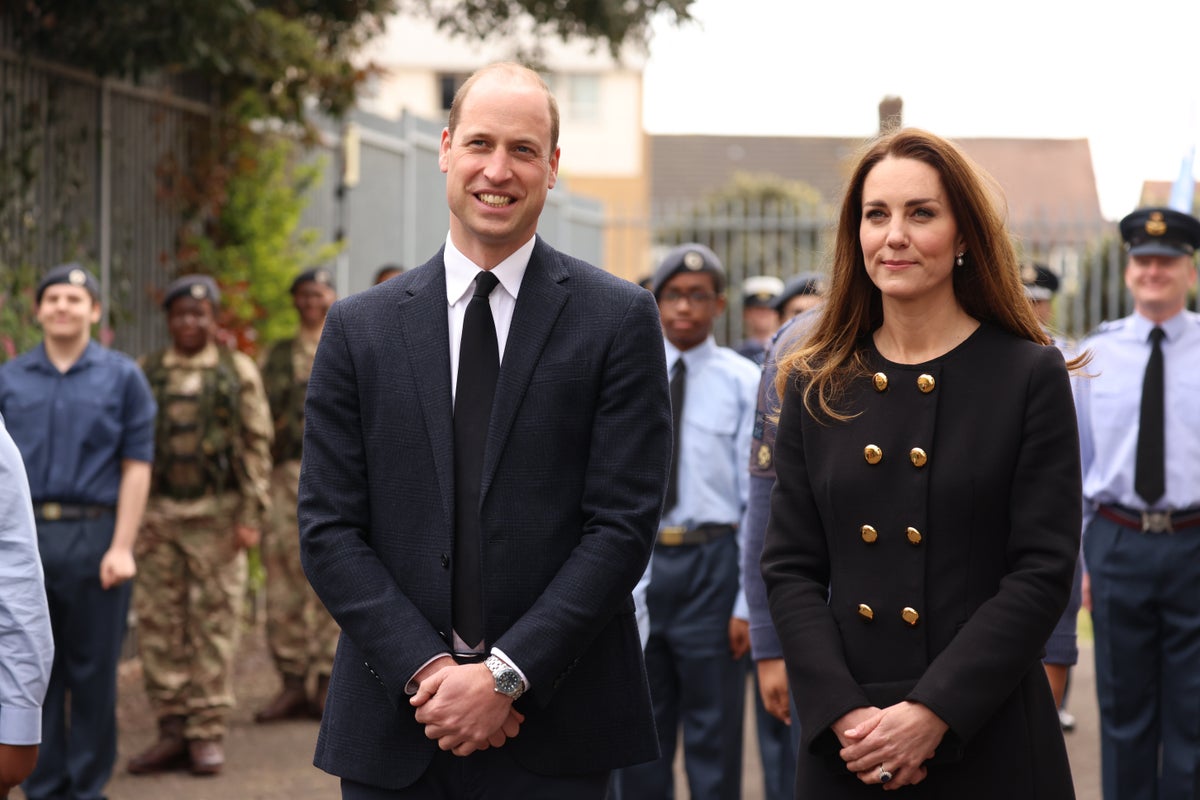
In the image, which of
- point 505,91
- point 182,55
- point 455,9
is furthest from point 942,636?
point 455,9

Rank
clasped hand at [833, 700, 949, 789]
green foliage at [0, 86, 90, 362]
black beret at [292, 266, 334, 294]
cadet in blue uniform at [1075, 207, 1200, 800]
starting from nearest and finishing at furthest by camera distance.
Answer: clasped hand at [833, 700, 949, 789]
cadet in blue uniform at [1075, 207, 1200, 800]
green foliage at [0, 86, 90, 362]
black beret at [292, 266, 334, 294]

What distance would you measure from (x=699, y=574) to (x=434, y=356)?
3064 mm

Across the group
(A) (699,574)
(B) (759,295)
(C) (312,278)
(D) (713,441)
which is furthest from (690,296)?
(B) (759,295)

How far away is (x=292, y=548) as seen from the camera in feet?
33.3

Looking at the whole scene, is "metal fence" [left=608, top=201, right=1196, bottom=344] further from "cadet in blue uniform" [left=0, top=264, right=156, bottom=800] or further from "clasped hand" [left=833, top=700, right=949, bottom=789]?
"clasped hand" [left=833, top=700, right=949, bottom=789]

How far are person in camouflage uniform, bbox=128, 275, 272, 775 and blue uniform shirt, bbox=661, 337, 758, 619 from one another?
3170 millimetres

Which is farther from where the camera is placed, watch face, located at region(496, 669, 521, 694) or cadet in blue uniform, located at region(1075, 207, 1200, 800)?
cadet in blue uniform, located at region(1075, 207, 1200, 800)

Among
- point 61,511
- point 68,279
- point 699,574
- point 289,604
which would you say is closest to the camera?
point 699,574

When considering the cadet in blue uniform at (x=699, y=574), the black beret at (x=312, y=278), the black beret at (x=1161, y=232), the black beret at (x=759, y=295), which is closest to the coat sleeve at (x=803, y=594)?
the cadet in blue uniform at (x=699, y=574)

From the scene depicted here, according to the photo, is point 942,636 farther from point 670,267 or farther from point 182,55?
point 182,55

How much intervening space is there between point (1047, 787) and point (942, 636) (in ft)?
1.22

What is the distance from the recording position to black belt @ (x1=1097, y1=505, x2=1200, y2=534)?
253 inches

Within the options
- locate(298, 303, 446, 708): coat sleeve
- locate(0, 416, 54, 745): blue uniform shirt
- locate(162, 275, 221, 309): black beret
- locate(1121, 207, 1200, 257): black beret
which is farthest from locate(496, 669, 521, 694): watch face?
locate(162, 275, 221, 309): black beret

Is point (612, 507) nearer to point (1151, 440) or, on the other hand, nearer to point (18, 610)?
point (18, 610)
